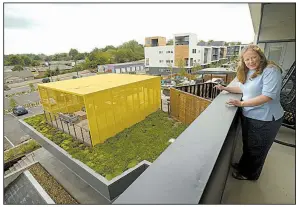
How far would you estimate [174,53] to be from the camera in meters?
20.2

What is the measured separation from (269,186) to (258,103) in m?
0.79

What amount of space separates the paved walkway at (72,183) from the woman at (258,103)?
350 cm

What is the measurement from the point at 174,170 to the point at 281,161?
162 cm

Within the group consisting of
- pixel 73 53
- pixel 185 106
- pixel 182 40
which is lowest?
pixel 185 106

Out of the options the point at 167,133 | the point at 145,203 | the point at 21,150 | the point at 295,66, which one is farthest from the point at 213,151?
the point at 21,150

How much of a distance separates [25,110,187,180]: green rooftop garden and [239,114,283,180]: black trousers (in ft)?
10.2

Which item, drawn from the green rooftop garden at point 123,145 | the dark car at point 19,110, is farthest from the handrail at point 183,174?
the dark car at point 19,110

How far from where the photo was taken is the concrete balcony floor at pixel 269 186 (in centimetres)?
122

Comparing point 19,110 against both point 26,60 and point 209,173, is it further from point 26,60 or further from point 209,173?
point 209,173

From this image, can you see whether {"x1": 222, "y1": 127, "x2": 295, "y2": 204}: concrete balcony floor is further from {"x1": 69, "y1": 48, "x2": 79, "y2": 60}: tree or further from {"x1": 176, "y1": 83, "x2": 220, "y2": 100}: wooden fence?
{"x1": 69, "y1": 48, "x2": 79, "y2": 60}: tree

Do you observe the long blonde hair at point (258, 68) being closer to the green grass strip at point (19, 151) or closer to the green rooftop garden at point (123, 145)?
the green rooftop garden at point (123, 145)

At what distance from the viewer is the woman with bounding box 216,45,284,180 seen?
1.04m

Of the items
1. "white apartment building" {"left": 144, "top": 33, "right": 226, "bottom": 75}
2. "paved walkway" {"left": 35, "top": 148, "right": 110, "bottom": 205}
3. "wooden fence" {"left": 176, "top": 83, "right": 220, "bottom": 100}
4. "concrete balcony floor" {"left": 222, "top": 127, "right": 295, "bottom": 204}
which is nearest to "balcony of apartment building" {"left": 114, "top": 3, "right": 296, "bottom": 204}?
"concrete balcony floor" {"left": 222, "top": 127, "right": 295, "bottom": 204}

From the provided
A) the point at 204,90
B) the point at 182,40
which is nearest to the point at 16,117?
the point at 204,90
